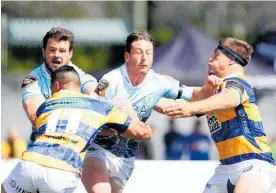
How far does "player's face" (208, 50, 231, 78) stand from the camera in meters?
7.98

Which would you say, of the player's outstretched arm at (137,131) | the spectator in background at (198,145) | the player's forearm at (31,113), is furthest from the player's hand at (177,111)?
the spectator in background at (198,145)

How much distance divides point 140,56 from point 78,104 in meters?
1.35

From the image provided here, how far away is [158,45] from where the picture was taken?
2645 cm

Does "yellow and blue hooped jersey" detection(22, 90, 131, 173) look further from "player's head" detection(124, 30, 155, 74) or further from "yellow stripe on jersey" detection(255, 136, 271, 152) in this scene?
"yellow stripe on jersey" detection(255, 136, 271, 152)

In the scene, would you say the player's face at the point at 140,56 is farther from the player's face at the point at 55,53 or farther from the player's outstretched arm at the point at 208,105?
the player's outstretched arm at the point at 208,105

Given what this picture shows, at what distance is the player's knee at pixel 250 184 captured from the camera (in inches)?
297

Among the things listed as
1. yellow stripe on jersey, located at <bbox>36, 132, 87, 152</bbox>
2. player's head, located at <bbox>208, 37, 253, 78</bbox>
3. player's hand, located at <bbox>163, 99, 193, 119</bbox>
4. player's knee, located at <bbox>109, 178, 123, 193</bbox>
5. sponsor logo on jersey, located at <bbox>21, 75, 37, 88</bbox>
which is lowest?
player's knee, located at <bbox>109, 178, 123, 193</bbox>

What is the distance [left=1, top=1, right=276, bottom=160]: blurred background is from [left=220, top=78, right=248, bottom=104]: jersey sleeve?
27.9 ft

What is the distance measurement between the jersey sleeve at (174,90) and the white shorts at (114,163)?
620 mm

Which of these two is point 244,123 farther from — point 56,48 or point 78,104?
point 56,48

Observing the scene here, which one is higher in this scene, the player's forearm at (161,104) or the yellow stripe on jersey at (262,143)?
the player's forearm at (161,104)

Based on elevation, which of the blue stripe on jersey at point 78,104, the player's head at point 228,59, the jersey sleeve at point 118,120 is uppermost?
the player's head at point 228,59

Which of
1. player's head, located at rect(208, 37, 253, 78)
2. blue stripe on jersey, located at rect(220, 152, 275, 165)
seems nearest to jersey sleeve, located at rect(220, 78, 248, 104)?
player's head, located at rect(208, 37, 253, 78)

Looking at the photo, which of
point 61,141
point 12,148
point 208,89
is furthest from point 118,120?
point 12,148
